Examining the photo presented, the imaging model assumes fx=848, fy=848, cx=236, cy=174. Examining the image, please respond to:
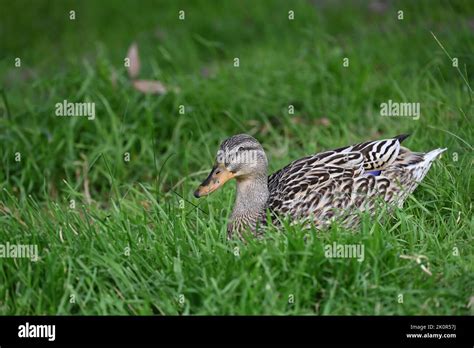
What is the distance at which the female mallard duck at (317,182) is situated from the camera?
538 cm

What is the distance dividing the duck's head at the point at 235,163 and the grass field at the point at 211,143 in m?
0.24

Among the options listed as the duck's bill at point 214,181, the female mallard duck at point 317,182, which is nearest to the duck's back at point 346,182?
the female mallard duck at point 317,182

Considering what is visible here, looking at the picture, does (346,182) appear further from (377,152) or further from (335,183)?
(377,152)

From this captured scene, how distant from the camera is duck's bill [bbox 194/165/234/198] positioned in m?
5.27

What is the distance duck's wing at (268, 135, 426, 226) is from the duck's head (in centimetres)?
26

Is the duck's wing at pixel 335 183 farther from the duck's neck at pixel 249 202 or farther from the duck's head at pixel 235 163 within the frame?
the duck's head at pixel 235 163

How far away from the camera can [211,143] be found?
7.35 metres

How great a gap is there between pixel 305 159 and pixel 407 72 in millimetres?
2594

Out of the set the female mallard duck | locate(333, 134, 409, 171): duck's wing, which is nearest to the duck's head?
the female mallard duck

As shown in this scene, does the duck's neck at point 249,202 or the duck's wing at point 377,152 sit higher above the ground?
the duck's wing at point 377,152

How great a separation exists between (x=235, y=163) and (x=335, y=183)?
2.32ft

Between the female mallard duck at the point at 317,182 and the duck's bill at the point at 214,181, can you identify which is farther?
the female mallard duck at the point at 317,182

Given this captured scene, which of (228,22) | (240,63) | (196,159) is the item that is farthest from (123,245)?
(228,22)

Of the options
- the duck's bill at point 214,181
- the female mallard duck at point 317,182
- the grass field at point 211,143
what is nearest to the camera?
the grass field at point 211,143
